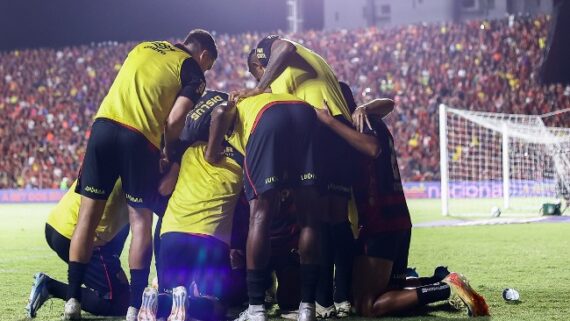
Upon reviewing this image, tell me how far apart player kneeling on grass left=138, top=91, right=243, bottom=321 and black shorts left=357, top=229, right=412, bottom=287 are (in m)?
0.83

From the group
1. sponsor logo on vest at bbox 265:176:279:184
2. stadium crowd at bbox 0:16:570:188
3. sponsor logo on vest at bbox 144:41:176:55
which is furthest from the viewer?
stadium crowd at bbox 0:16:570:188

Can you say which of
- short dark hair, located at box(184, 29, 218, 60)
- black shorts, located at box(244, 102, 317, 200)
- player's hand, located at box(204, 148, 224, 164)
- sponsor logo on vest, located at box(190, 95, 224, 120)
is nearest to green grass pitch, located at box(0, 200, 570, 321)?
black shorts, located at box(244, 102, 317, 200)

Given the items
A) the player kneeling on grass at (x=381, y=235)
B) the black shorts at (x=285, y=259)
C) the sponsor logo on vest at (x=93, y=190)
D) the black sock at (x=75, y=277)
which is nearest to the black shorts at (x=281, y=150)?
the player kneeling on grass at (x=381, y=235)

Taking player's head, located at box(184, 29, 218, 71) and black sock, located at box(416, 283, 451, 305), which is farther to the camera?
player's head, located at box(184, 29, 218, 71)

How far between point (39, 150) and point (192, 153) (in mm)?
26598

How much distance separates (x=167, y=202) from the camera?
17.6 feet

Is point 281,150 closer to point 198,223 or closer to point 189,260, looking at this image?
point 198,223

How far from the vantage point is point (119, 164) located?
5.07 metres

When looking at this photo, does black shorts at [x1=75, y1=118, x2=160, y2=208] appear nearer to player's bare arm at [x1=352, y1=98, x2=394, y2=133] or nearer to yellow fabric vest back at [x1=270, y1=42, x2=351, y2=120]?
yellow fabric vest back at [x1=270, y1=42, x2=351, y2=120]

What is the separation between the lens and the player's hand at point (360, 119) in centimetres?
517

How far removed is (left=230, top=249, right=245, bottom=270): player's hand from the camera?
528 cm

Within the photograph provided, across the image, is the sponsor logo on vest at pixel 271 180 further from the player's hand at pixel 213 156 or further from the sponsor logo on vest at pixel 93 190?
the sponsor logo on vest at pixel 93 190

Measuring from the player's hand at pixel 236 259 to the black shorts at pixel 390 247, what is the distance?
2.38 ft

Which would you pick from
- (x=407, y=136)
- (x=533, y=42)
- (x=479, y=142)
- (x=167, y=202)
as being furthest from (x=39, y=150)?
(x=167, y=202)
